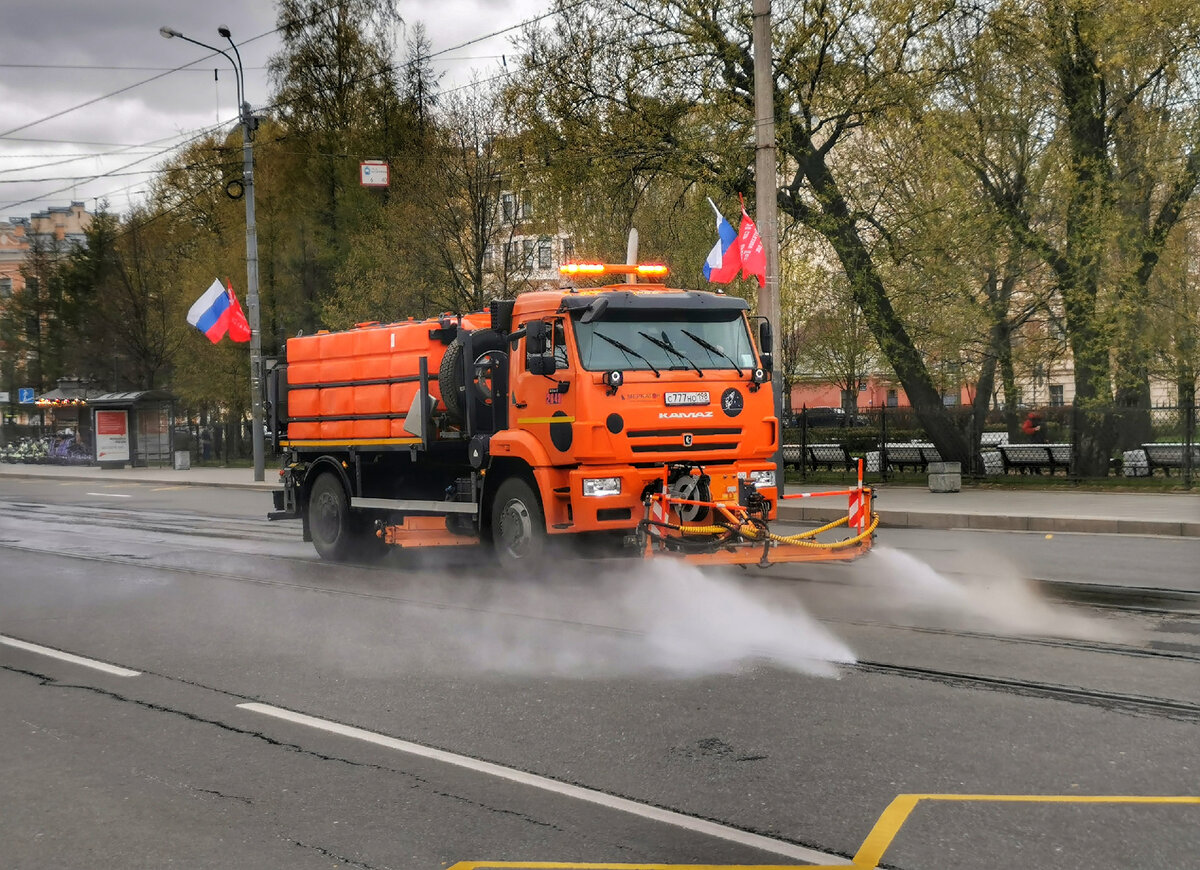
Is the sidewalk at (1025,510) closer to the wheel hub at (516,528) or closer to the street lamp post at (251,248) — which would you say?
the wheel hub at (516,528)

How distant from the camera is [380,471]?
47.4ft

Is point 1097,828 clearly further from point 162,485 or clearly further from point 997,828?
point 162,485

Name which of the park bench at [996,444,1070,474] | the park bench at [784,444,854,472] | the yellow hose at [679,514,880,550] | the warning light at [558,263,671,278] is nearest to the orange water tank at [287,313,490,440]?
the warning light at [558,263,671,278]

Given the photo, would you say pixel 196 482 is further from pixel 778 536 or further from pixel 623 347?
pixel 778 536

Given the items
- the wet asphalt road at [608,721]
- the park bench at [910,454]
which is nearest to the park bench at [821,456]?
the park bench at [910,454]

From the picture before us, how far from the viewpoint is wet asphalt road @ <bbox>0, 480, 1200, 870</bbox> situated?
489cm

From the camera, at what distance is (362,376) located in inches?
578

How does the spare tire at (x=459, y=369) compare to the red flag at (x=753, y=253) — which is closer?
the spare tire at (x=459, y=369)

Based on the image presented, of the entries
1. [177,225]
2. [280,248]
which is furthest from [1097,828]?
[177,225]

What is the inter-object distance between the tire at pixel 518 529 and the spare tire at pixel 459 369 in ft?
3.60

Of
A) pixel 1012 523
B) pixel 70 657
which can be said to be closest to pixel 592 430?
pixel 70 657

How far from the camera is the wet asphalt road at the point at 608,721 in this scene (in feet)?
16.1

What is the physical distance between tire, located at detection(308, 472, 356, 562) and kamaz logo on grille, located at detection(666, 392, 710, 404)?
207 inches

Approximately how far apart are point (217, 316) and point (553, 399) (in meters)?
24.3
